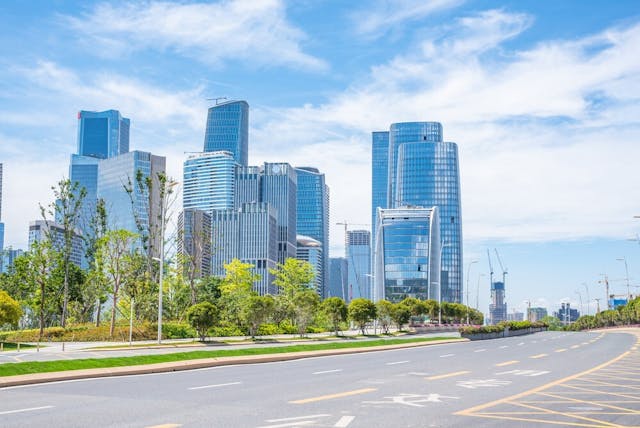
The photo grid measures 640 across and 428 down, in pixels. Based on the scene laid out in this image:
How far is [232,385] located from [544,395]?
8640mm

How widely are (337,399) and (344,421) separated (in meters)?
3.40

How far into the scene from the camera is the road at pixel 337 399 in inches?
511

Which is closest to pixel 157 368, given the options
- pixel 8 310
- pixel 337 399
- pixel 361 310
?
pixel 337 399

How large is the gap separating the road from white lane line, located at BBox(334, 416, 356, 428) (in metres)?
0.02

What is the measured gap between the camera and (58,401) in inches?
620

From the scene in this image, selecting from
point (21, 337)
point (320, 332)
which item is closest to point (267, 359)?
point (21, 337)

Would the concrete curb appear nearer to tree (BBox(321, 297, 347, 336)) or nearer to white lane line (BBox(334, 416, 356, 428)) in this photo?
white lane line (BBox(334, 416, 356, 428))

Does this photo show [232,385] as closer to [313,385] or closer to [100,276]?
[313,385]

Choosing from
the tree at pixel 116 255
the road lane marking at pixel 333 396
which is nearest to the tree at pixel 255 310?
the tree at pixel 116 255

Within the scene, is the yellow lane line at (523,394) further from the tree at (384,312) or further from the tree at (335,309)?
the tree at (384,312)

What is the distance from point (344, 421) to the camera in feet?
41.8

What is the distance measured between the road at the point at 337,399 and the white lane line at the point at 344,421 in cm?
2

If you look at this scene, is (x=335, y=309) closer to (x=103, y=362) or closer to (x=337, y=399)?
(x=103, y=362)

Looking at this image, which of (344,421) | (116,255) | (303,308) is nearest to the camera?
(344,421)
